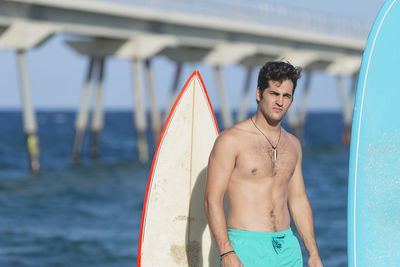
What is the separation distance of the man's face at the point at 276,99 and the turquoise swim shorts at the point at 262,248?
2.32ft

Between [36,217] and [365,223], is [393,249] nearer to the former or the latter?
[365,223]

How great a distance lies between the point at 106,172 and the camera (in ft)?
67.1

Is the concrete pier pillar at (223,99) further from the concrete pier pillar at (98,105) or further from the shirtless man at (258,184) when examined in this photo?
the shirtless man at (258,184)

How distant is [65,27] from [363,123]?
15435mm

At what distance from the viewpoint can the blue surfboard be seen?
14.1 ft

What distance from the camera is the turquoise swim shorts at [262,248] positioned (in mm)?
3529

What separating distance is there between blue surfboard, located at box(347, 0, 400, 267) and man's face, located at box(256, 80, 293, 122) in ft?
3.21

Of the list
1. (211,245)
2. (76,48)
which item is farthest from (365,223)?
(76,48)

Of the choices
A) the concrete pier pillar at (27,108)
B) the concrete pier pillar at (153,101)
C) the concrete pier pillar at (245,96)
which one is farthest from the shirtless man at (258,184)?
the concrete pier pillar at (245,96)

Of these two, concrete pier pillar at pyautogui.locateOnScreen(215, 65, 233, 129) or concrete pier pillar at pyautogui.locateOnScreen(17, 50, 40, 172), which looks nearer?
concrete pier pillar at pyautogui.locateOnScreen(17, 50, 40, 172)

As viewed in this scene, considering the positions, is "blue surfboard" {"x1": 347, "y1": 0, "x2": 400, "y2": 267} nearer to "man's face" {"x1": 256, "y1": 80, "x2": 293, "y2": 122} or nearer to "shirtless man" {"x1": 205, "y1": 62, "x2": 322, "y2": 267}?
"shirtless man" {"x1": 205, "y1": 62, "x2": 322, "y2": 267}

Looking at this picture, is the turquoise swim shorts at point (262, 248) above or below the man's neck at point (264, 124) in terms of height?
below

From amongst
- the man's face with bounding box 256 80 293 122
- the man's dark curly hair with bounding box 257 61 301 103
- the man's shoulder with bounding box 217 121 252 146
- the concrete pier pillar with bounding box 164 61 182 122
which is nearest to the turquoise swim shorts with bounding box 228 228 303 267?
the man's shoulder with bounding box 217 121 252 146

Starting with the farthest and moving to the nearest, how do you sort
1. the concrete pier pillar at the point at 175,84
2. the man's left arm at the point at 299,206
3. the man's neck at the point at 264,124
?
the concrete pier pillar at the point at 175,84
the man's left arm at the point at 299,206
the man's neck at the point at 264,124
